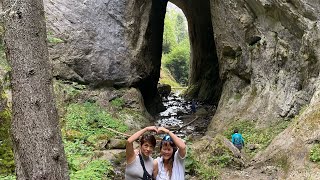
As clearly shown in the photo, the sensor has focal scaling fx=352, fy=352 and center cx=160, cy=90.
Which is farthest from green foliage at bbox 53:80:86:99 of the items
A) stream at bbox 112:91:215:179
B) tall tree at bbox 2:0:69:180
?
tall tree at bbox 2:0:69:180

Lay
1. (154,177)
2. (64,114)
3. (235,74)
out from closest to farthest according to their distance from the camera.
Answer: (154,177) < (64,114) < (235,74)

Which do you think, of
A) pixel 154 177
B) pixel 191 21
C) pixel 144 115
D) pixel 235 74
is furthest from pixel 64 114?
pixel 191 21

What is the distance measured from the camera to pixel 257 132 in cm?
1207

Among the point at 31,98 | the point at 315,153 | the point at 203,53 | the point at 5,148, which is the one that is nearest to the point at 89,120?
the point at 5,148

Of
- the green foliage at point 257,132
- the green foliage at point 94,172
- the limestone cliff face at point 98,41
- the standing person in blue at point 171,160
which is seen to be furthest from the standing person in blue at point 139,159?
the limestone cliff face at point 98,41

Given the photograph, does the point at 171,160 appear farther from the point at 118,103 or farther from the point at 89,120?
the point at 118,103

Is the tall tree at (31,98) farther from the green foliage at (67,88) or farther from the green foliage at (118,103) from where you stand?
the green foliage at (118,103)

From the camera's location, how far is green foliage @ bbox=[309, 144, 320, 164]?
7.31 meters

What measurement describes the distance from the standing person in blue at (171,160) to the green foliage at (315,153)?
4735 millimetres

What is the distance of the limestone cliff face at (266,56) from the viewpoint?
11.3 metres

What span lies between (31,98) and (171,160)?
1.93 meters

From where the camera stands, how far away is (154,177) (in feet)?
12.1

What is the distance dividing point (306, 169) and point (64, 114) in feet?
30.4

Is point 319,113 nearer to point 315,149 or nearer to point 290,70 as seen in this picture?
point 315,149
